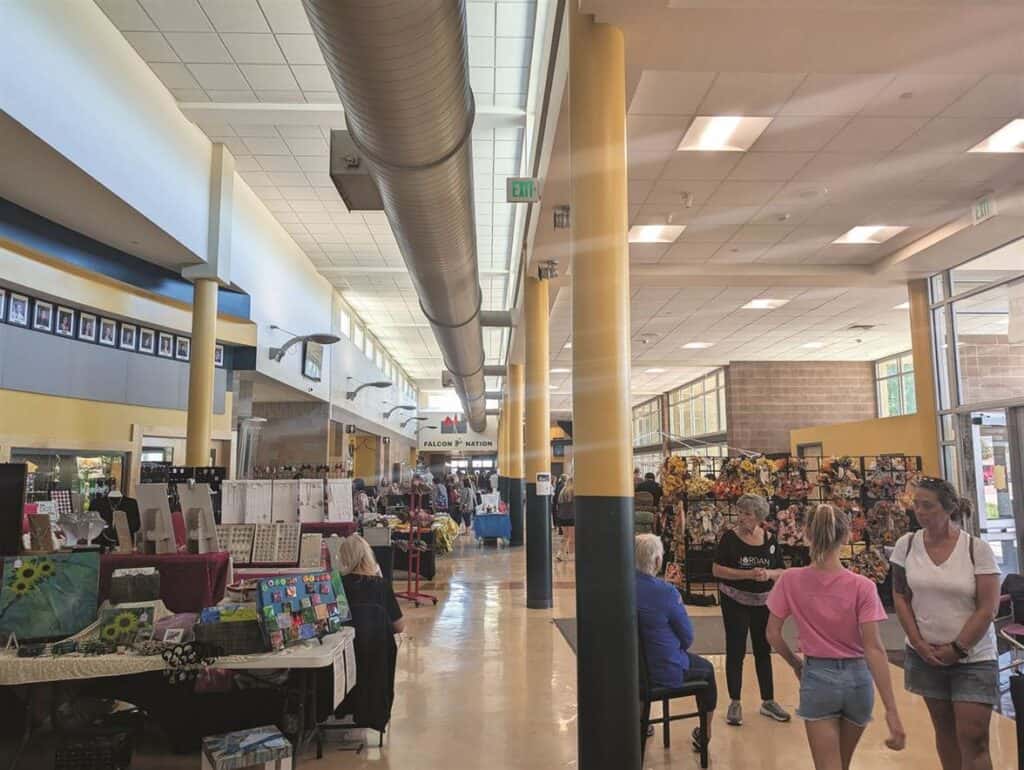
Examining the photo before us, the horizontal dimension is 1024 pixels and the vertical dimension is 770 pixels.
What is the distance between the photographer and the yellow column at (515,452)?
50.1 ft

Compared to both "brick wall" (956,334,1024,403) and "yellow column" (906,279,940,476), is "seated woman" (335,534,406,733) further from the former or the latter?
"yellow column" (906,279,940,476)

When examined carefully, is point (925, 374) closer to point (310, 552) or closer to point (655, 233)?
point (655, 233)

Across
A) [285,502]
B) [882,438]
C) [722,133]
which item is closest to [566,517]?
[882,438]

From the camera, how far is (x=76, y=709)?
13.2 ft

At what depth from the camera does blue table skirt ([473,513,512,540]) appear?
14.9 m

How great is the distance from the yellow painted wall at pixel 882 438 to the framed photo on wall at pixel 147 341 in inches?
430

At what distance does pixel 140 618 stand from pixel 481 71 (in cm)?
597

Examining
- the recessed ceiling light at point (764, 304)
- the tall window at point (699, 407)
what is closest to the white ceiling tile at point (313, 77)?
the recessed ceiling light at point (764, 304)

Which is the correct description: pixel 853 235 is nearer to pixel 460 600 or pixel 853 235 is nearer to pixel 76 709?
pixel 460 600

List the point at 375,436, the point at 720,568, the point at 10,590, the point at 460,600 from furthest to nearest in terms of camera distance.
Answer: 1. the point at 375,436
2. the point at 460,600
3. the point at 720,568
4. the point at 10,590

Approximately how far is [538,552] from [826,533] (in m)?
5.91

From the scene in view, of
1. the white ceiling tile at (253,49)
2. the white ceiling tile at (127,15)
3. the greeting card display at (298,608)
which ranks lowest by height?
the greeting card display at (298,608)

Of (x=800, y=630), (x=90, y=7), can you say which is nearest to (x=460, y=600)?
(x=800, y=630)

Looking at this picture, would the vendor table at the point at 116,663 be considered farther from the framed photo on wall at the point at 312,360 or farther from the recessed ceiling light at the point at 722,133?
the framed photo on wall at the point at 312,360
